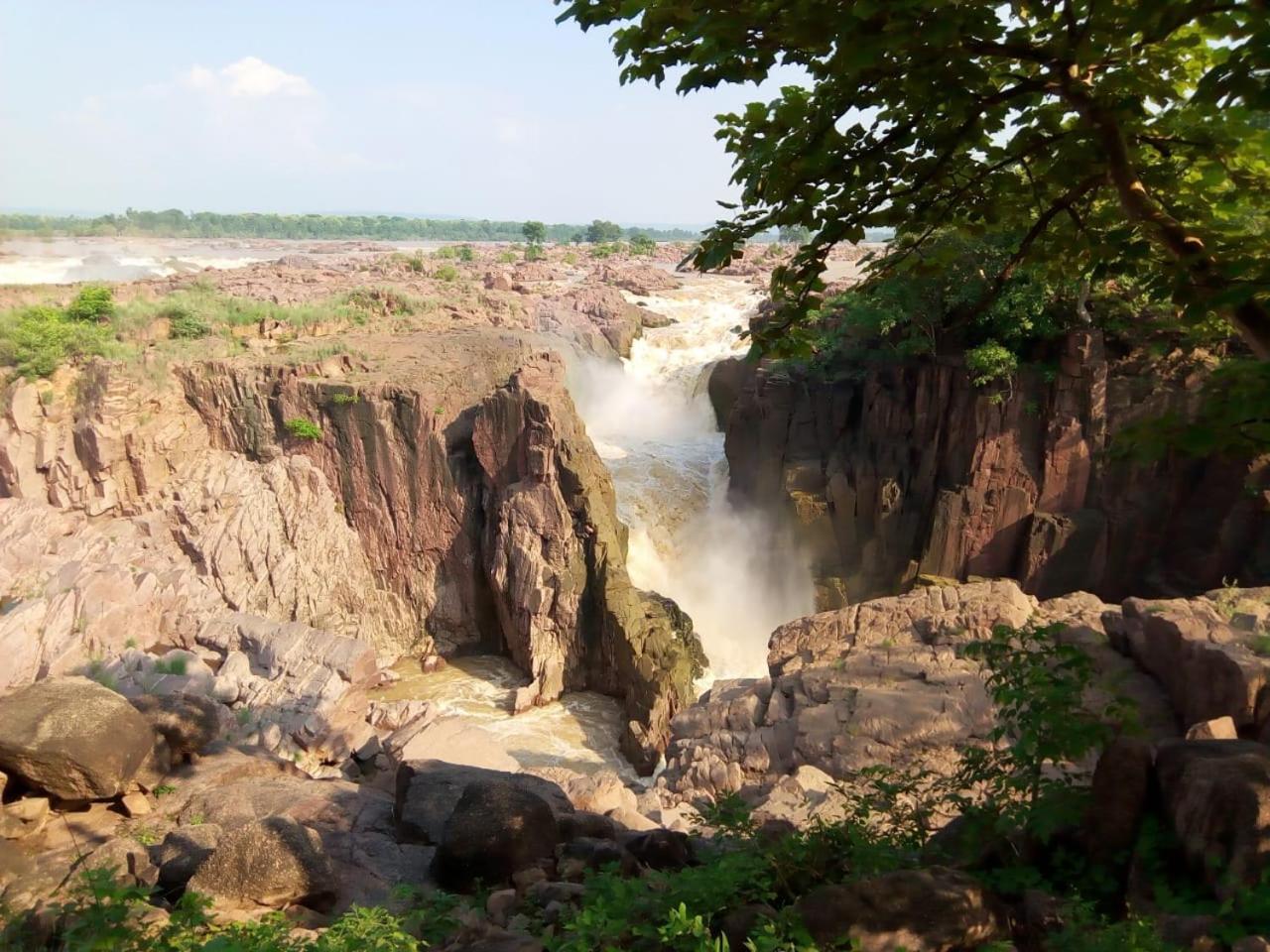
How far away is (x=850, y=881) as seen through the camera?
4.07 metres

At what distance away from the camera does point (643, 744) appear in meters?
14.4

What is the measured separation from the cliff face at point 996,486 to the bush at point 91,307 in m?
16.7

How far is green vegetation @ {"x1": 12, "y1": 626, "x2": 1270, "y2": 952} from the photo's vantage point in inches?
130

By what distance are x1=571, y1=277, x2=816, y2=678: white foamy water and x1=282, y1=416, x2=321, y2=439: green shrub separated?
24.8 ft

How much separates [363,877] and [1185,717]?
26.6 ft

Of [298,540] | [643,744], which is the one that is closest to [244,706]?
[298,540]

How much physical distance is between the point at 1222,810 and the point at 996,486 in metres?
13.0

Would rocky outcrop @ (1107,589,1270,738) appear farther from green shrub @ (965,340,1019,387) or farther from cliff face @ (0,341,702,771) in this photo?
cliff face @ (0,341,702,771)

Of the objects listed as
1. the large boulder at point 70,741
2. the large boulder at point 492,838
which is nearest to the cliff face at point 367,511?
the large boulder at point 70,741

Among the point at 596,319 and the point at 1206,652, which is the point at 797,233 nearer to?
the point at 596,319

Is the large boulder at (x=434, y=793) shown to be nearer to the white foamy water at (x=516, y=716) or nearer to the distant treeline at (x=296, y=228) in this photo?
the white foamy water at (x=516, y=716)

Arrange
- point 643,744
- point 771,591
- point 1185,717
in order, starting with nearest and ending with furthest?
point 1185,717 → point 643,744 → point 771,591

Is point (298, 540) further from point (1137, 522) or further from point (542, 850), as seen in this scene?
point (1137, 522)

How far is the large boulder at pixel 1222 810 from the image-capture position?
3.60 meters
